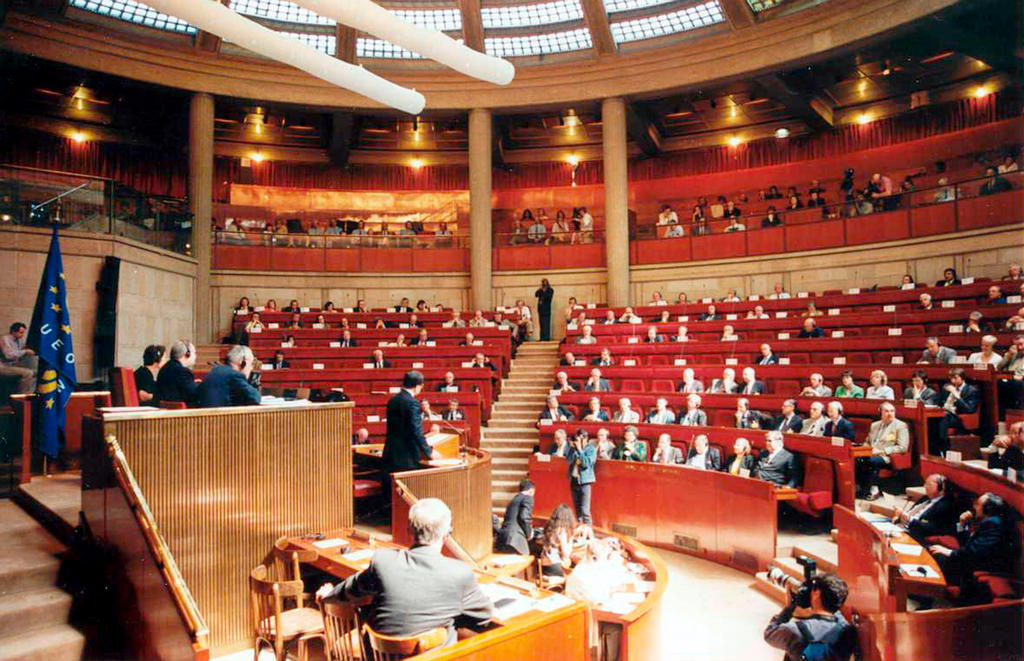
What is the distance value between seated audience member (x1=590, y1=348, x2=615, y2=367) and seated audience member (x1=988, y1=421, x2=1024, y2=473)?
5.41 m

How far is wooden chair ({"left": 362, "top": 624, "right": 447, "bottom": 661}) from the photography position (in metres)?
2.38

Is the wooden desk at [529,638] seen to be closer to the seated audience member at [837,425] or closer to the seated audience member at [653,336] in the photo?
the seated audience member at [837,425]

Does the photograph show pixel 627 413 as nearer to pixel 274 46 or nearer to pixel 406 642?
pixel 406 642

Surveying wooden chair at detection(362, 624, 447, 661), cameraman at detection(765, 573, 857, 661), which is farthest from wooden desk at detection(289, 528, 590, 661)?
cameraman at detection(765, 573, 857, 661)

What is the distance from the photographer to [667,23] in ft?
43.8

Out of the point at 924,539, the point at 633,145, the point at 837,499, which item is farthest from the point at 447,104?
the point at 924,539

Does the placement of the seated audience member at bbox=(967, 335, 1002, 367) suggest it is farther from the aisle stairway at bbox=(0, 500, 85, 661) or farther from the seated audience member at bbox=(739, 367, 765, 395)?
the aisle stairway at bbox=(0, 500, 85, 661)

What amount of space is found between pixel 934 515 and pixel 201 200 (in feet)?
42.5

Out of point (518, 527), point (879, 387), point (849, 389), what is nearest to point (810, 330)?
point (849, 389)

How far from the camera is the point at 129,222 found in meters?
9.96

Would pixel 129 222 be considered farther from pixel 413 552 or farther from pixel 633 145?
pixel 633 145

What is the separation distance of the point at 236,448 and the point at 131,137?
15.0 meters

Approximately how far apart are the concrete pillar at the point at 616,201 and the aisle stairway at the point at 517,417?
2.71 metres

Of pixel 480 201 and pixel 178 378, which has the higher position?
pixel 480 201
